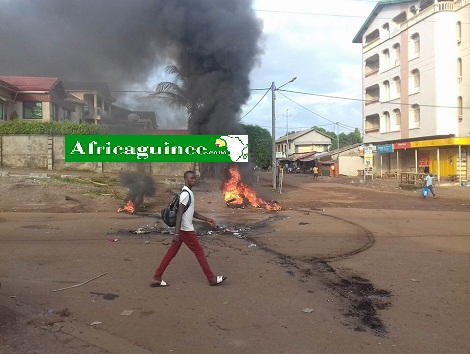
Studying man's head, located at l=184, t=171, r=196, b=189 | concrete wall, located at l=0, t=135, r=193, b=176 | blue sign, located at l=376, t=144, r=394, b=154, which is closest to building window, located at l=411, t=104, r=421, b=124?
blue sign, located at l=376, t=144, r=394, b=154

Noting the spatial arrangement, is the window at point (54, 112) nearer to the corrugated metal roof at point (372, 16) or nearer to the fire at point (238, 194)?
the fire at point (238, 194)

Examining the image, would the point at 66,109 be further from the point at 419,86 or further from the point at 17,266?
the point at 17,266

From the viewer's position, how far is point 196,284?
17.4 feet

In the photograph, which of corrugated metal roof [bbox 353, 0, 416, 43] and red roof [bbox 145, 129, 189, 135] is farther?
corrugated metal roof [bbox 353, 0, 416, 43]

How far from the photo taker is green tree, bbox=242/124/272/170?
32.1 meters

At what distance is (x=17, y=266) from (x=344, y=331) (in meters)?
4.61

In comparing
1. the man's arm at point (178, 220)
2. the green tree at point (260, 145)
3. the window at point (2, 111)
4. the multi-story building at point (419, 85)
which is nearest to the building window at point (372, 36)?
the multi-story building at point (419, 85)

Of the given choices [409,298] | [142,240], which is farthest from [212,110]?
[409,298]

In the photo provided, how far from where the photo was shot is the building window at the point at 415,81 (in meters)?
31.4

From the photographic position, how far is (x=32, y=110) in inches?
1153

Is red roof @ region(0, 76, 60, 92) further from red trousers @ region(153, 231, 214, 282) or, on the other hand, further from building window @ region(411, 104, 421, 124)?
building window @ region(411, 104, 421, 124)

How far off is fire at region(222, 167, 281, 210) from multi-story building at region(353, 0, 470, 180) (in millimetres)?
18229

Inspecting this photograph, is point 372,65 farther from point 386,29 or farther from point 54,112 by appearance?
point 54,112

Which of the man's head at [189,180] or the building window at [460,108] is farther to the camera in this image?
the building window at [460,108]
